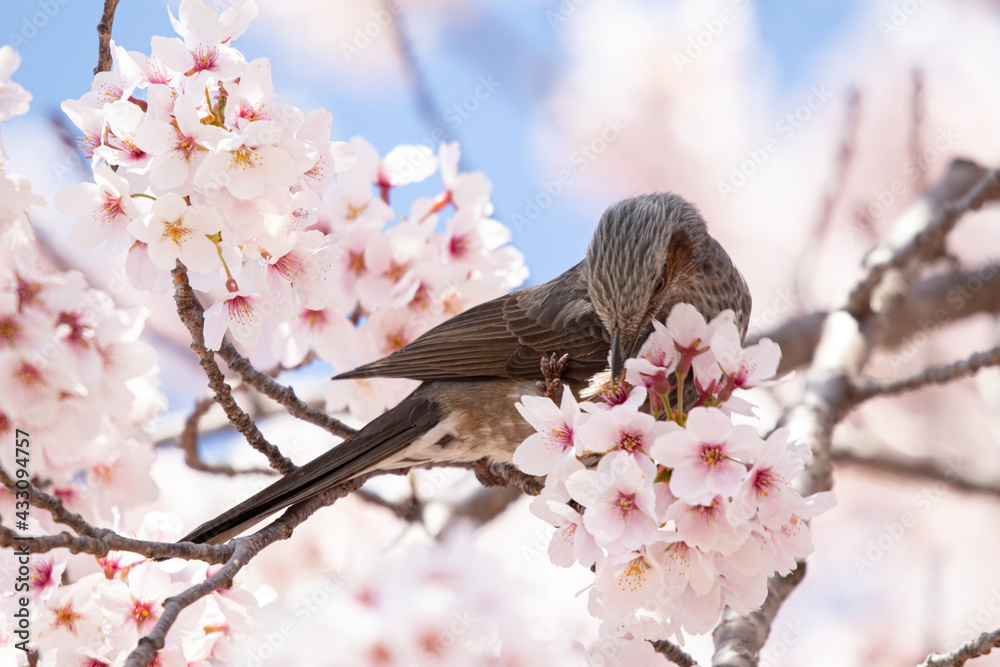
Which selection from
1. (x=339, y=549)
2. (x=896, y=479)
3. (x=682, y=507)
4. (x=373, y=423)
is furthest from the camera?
(x=339, y=549)

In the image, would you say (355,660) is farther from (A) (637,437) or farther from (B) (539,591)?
Result: (A) (637,437)

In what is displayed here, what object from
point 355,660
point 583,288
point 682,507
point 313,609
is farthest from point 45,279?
point 583,288

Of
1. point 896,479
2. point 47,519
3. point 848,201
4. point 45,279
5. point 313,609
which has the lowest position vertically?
point 313,609

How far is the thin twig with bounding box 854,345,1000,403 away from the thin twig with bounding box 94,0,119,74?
114 inches

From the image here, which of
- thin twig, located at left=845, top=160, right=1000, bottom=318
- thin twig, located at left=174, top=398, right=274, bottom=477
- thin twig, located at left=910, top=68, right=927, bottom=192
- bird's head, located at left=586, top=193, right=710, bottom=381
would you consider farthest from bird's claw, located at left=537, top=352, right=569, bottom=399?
thin twig, located at left=910, top=68, right=927, bottom=192

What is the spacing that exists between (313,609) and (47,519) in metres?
0.89

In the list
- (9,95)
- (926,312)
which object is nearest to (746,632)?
(9,95)

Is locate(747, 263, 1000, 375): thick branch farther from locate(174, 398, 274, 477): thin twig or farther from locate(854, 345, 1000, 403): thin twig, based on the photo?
locate(174, 398, 274, 477): thin twig

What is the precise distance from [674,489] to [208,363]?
1.25m

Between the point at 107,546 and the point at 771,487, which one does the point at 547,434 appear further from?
the point at 107,546

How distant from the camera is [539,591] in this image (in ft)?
6.60

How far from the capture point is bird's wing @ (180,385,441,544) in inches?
92.9

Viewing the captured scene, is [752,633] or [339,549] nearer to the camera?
[752,633]

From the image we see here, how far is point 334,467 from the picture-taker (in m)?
2.55
